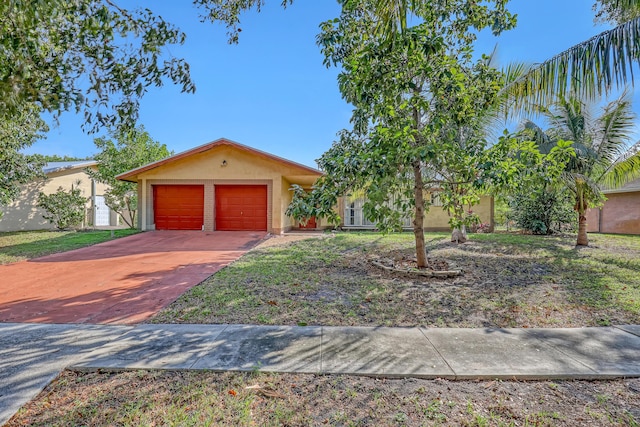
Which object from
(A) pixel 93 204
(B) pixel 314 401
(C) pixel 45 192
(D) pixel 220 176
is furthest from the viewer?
(A) pixel 93 204

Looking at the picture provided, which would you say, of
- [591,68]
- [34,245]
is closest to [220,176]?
[34,245]

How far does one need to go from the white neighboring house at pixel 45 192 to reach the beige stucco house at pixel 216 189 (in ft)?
18.5

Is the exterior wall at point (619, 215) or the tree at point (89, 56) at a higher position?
the tree at point (89, 56)

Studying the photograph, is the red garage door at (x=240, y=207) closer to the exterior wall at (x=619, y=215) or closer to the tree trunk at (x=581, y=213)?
the tree trunk at (x=581, y=213)

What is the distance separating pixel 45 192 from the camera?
719 inches

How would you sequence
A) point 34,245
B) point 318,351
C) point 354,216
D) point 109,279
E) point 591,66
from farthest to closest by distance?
point 354,216 < point 34,245 < point 109,279 < point 591,66 < point 318,351

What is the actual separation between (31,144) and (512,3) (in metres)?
17.6

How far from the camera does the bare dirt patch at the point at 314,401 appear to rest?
2.59m

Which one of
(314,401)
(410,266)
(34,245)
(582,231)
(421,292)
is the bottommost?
(314,401)

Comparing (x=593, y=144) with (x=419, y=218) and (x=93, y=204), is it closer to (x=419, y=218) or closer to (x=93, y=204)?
(x=419, y=218)

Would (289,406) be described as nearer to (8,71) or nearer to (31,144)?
(8,71)

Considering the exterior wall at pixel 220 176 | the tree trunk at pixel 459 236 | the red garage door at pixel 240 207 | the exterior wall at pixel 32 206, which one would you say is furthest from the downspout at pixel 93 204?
the tree trunk at pixel 459 236

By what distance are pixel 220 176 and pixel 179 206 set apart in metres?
2.67

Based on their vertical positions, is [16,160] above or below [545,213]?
above
